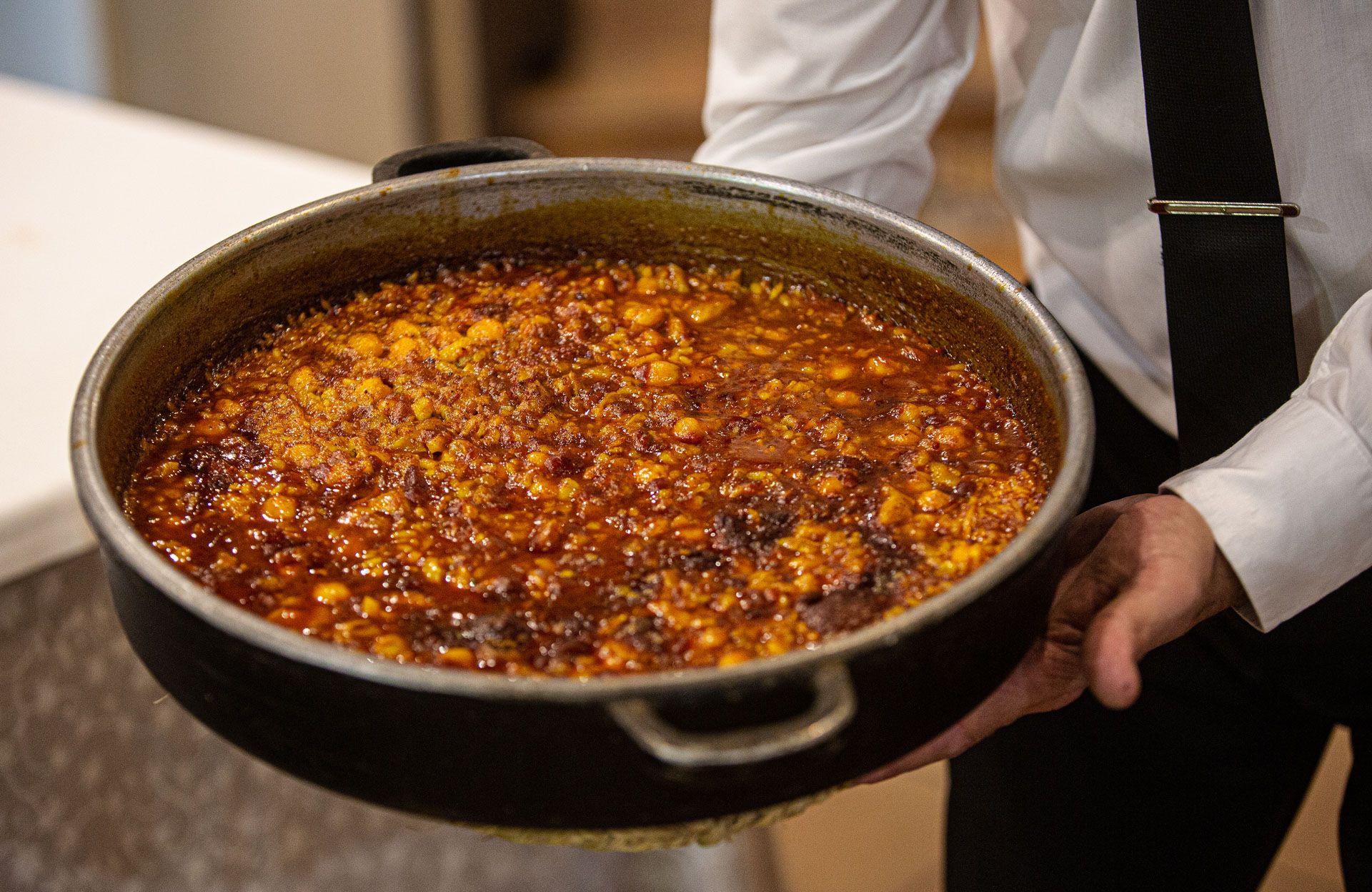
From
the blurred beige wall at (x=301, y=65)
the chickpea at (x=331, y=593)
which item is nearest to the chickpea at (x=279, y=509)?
the chickpea at (x=331, y=593)

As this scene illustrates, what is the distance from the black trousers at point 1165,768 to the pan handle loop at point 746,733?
0.96 m

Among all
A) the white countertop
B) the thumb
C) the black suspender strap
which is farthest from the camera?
the white countertop

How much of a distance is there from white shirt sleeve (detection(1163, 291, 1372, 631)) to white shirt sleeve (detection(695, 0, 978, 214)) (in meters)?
0.66

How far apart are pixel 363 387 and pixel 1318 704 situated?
49.3 inches

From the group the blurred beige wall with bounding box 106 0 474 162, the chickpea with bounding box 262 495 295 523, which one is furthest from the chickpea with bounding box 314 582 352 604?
the blurred beige wall with bounding box 106 0 474 162

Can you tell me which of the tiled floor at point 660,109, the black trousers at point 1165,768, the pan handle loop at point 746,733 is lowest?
the tiled floor at point 660,109

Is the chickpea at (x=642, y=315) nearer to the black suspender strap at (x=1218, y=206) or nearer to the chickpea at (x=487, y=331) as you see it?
the chickpea at (x=487, y=331)

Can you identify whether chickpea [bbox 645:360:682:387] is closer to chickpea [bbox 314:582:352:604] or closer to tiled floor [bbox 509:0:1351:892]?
chickpea [bbox 314:582:352:604]

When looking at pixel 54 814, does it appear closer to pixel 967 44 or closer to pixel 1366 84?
pixel 967 44

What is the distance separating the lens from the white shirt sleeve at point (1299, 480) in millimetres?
1224

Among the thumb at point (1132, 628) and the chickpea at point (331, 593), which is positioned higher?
the chickpea at point (331, 593)

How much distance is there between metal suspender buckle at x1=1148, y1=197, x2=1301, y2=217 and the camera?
4.43 feet

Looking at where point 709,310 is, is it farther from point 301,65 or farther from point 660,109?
point 660,109

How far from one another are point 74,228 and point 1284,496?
209 centimetres
